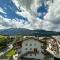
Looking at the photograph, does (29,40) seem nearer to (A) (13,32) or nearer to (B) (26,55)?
(B) (26,55)

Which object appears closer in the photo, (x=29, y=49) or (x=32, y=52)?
(x=32, y=52)

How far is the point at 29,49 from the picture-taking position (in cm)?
816

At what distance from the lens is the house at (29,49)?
782cm

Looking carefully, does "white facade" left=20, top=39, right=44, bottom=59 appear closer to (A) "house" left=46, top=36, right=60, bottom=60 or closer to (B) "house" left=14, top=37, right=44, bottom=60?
(B) "house" left=14, top=37, right=44, bottom=60

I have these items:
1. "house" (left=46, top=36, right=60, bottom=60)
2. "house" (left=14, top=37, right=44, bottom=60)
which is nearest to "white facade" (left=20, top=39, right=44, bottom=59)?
"house" (left=14, top=37, right=44, bottom=60)

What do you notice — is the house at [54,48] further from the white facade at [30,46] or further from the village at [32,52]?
the white facade at [30,46]

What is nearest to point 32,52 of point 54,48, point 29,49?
point 29,49

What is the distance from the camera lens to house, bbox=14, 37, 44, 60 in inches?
308

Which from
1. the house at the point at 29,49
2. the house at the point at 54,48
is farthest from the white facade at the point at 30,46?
the house at the point at 54,48

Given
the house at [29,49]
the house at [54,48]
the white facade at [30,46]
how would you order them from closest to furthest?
1. the house at [54,48]
2. the house at [29,49]
3. the white facade at [30,46]

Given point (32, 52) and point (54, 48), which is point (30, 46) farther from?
point (54, 48)

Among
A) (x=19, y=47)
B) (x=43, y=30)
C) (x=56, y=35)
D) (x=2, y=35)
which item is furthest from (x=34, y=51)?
(x=2, y=35)

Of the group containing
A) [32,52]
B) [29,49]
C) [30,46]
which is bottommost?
[32,52]

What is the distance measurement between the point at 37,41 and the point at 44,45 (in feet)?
1.14
